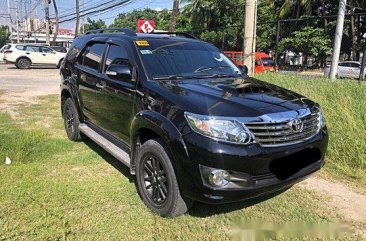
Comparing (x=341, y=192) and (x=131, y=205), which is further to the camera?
(x=341, y=192)

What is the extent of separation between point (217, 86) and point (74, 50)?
10.6ft

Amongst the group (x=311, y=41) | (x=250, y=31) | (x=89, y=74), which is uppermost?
(x=311, y=41)

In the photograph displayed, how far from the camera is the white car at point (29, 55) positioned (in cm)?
2325

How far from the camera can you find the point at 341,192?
425 cm

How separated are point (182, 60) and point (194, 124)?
5.05 ft

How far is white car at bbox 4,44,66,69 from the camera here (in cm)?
2325

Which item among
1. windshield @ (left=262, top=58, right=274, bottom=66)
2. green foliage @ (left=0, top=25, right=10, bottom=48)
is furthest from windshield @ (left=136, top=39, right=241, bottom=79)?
green foliage @ (left=0, top=25, right=10, bottom=48)

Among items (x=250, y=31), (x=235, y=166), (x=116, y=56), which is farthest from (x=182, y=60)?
(x=250, y=31)

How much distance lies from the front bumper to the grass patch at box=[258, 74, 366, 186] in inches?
74.0

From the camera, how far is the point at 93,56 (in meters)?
5.18

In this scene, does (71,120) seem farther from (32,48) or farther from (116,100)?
(32,48)

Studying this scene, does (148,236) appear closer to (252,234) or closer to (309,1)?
(252,234)

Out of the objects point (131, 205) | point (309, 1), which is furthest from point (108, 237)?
point (309, 1)

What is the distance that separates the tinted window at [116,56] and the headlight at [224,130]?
1616 millimetres
